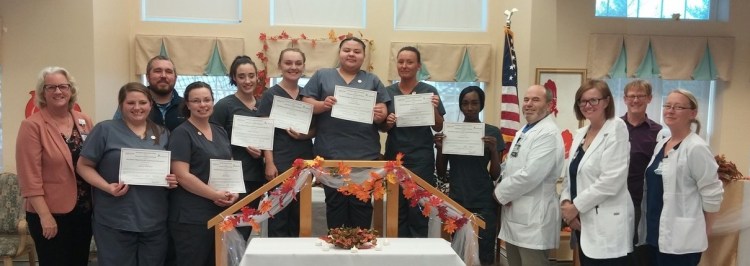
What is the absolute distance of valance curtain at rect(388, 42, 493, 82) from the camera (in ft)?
21.5

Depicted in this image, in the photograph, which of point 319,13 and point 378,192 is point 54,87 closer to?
point 378,192

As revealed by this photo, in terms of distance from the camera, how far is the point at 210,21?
6.46m

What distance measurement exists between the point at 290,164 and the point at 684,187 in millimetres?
2335

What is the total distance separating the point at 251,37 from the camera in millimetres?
6500

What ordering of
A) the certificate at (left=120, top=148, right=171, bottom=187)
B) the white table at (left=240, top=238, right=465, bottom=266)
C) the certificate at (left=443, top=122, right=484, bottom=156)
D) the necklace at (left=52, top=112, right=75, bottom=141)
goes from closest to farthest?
the white table at (left=240, top=238, right=465, bottom=266)
the certificate at (left=120, top=148, right=171, bottom=187)
the necklace at (left=52, top=112, right=75, bottom=141)
the certificate at (left=443, top=122, right=484, bottom=156)

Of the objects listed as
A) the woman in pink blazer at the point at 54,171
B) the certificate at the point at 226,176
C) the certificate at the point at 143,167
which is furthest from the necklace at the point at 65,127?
the certificate at the point at 226,176

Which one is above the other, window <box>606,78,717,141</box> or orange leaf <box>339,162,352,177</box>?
window <box>606,78,717,141</box>

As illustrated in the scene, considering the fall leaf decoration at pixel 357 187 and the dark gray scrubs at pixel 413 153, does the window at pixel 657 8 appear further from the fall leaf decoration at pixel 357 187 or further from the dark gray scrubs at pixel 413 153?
the fall leaf decoration at pixel 357 187

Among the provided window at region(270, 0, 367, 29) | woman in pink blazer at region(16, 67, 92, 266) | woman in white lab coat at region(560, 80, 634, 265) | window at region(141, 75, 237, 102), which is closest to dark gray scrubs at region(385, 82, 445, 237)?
woman in white lab coat at region(560, 80, 634, 265)

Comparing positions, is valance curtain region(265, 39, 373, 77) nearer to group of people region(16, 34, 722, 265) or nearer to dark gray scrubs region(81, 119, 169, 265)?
group of people region(16, 34, 722, 265)

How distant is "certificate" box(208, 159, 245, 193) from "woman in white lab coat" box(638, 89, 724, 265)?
2422 millimetres

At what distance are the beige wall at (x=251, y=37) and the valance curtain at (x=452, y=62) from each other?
136 millimetres

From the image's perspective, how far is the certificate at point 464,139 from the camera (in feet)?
12.2

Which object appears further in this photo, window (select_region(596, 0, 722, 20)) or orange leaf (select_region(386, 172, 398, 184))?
window (select_region(596, 0, 722, 20))
